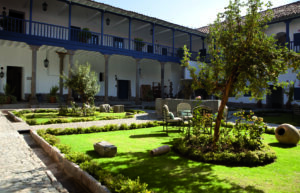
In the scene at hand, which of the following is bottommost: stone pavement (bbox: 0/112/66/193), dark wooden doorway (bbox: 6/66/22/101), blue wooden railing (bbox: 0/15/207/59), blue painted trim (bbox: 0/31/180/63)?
stone pavement (bbox: 0/112/66/193)

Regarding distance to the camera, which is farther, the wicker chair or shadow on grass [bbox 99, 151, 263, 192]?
the wicker chair

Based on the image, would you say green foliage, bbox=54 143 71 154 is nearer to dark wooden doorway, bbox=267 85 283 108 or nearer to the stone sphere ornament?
the stone sphere ornament

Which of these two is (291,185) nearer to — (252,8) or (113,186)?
(113,186)

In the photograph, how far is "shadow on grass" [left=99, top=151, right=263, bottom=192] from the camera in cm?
312

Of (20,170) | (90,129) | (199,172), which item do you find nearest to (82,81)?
(90,129)

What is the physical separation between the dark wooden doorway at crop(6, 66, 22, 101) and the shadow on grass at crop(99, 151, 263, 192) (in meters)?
14.5

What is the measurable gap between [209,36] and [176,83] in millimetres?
19678

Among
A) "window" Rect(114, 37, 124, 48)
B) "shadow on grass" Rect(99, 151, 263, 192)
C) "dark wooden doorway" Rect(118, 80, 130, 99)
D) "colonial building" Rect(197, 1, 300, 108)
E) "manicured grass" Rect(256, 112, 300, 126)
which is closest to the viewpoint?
"shadow on grass" Rect(99, 151, 263, 192)

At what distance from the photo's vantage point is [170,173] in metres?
3.67

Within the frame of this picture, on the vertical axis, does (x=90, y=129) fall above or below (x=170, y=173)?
above

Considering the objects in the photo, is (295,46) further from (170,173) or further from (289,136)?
(170,173)

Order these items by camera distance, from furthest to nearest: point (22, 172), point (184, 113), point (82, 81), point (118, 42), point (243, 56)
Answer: point (118, 42) → point (82, 81) → point (184, 113) → point (243, 56) → point (22, 172)

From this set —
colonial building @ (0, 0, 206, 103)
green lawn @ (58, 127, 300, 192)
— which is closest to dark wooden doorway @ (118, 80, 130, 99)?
colonial building @ (0, 0, 206, 103)

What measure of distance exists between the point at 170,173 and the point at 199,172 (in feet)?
1.57
